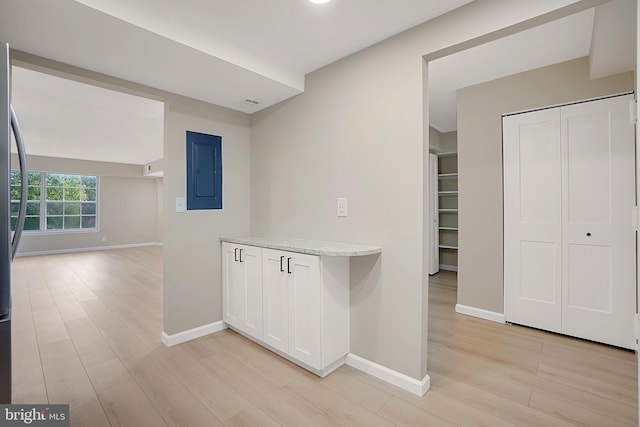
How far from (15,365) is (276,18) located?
3.16 meters

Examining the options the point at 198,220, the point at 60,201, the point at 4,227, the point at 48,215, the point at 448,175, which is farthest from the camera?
the point at 60,201

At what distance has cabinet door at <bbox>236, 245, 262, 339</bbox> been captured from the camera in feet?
8.11

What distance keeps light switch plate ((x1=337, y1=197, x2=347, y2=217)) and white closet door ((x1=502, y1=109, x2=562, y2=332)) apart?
185 cm

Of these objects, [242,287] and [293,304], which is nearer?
[293,304]

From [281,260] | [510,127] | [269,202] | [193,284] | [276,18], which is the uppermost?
[276,18]

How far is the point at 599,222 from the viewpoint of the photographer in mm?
2527

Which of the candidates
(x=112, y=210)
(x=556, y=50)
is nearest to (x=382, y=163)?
(x=556, y=50)

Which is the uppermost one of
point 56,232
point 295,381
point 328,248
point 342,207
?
point 342,207

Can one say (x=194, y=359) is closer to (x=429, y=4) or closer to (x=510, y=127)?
(x=429, y=4)

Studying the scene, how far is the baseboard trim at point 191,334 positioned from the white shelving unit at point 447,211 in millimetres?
4212

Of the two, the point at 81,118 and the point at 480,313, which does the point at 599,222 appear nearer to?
the point at 480,313

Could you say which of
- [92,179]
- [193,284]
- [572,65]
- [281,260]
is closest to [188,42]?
[281,260]

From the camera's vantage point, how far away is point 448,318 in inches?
125
